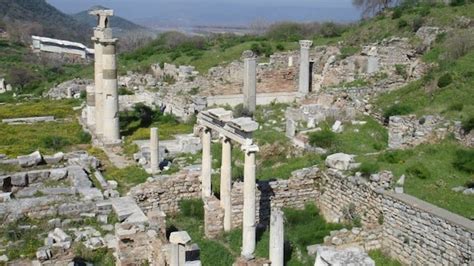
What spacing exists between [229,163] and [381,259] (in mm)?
4275

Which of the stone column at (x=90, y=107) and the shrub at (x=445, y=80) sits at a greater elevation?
the shrub at (x=445, y=80)

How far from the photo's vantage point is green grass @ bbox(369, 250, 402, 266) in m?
13.8

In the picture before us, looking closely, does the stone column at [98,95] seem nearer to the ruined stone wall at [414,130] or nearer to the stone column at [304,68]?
the stone column at [304,68]

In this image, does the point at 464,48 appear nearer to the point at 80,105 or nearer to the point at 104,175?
the point at 104,175

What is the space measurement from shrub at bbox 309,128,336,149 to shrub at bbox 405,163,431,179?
14.2ft

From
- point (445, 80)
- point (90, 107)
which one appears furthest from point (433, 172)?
point (90, 107)

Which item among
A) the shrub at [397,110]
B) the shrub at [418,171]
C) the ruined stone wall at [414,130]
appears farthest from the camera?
the shrub at [397,110]

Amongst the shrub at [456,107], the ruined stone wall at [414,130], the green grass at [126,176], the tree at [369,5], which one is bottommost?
the green grass at [126,176]

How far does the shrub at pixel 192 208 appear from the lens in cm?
1666

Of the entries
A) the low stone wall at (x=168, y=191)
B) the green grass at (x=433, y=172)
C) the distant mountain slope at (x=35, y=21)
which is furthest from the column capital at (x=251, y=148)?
the distant mountain slope at (x=35, y=21)

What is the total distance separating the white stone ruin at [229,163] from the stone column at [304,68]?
54.3 feet

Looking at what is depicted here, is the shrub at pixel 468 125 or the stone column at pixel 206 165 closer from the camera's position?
the stone column at pixel 206 165

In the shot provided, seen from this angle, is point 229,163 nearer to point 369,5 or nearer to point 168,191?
point 168,191

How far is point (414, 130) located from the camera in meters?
19.1
